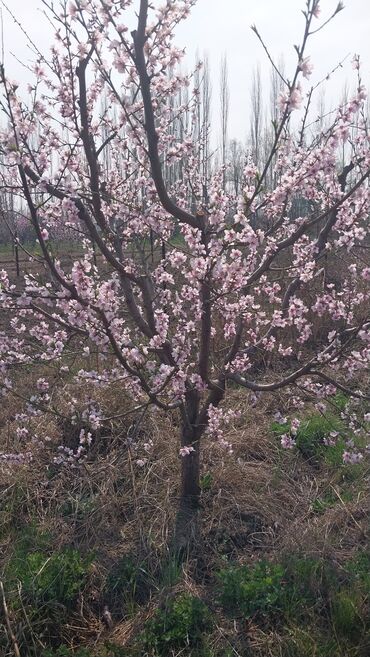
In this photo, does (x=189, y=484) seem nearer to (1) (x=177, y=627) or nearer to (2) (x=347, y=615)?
(1) (x=177, y=627)

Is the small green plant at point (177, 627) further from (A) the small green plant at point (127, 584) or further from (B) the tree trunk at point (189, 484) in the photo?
(B) the tree trunk at point (189, 484)

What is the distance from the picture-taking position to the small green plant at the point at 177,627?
258 cm

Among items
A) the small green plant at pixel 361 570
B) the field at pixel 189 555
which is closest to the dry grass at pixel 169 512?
the field at pixel 189 555

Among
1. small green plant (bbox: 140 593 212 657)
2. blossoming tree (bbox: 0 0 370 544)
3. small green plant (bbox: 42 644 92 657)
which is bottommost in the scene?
small green plant (bbox: 42 644 92 657)

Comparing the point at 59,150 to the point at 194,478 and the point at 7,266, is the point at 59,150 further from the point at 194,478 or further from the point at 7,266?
the point at 7,266

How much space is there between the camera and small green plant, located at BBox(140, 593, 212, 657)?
2584 millimetres

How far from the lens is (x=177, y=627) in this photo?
263cm

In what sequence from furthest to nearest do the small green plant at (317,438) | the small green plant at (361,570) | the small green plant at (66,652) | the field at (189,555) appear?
the small green plant at (317,438)
the small green plant at (361,570)
the field at (189,555)
the small green plant at (66,652)

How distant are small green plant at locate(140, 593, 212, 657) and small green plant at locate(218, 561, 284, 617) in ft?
0.44

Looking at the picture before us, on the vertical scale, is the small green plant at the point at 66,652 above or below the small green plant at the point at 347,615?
below

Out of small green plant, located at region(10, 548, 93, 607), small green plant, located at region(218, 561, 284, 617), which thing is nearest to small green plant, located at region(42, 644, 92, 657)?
small green plant, located at region(10, 548, 93, 607)

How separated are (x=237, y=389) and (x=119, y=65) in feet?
11.0

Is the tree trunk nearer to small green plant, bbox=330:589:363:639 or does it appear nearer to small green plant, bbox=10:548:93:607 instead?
small green plant, bbox=10:548:93:607

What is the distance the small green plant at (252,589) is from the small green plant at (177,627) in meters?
0.13
